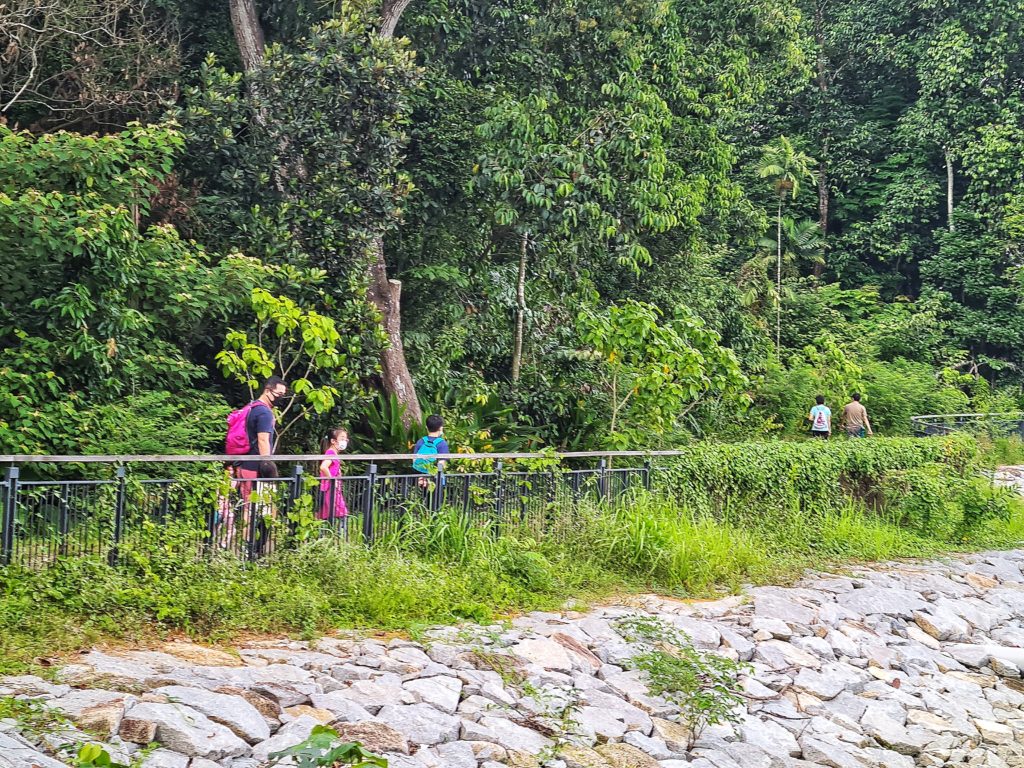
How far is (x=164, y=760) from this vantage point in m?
5.32

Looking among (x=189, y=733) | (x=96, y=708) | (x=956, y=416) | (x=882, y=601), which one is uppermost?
(x=956, y=416)

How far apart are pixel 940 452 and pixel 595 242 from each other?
20.1ft

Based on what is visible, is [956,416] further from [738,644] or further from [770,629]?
[738,644]

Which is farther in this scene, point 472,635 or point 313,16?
point 313,16

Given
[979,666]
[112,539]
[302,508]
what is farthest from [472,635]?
[979,666]

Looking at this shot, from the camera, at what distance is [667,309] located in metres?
20.3

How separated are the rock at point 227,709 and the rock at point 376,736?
461 millimetres

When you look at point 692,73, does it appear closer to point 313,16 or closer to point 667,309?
point 667,309

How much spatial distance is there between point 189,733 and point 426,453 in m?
5.64

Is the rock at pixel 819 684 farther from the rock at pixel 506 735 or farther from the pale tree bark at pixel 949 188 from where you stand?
the pale tree bark at pixel 949 188

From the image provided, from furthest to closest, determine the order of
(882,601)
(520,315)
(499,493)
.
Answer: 1. (520,315)
2. (882,601)
3. (499,493)

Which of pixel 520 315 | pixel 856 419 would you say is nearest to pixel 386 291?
pixel 520 315

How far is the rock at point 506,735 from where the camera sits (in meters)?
6.54

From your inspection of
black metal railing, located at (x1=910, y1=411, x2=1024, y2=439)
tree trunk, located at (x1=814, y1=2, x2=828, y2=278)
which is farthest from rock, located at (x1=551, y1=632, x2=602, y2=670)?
tree trunk, located at (x1=814, y1=2, x2=828, y2=278)
